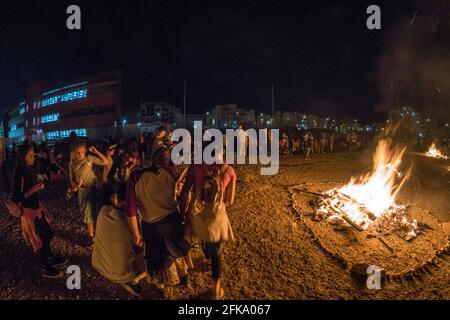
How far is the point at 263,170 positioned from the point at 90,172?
8.20 metres

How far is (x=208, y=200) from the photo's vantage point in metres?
4.03

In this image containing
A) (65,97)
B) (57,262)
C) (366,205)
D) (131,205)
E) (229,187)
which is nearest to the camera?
(131,205)

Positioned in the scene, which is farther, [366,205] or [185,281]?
[366,205]

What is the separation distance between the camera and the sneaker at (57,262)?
4.93 m

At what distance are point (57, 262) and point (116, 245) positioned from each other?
1.67m

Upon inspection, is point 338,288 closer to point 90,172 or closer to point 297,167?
point 90,172

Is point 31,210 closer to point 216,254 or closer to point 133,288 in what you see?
point 133,288

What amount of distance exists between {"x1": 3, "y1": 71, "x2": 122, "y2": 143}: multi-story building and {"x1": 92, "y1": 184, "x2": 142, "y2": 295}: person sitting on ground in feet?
129

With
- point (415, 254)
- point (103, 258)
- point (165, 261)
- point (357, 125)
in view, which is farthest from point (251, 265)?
point (357, 125)

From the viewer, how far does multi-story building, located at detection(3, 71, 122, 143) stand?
48.6 m

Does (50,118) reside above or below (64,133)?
above

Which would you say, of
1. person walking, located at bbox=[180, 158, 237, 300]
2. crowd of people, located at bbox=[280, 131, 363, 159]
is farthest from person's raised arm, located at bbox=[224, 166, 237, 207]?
crowd of people, located at bbox=[280, 131, 363, 159]

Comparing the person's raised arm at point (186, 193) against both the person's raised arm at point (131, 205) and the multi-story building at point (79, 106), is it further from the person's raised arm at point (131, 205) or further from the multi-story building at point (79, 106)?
→ the multi-story building at point (79, 106)

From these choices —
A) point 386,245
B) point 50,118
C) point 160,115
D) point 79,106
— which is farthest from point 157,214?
point 50,118
